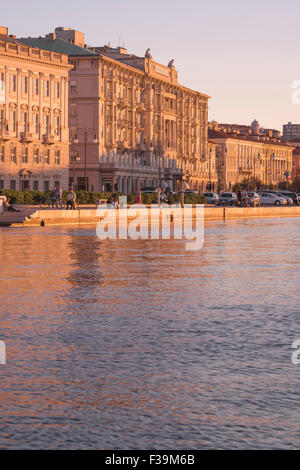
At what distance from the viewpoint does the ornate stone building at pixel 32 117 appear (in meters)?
96.8

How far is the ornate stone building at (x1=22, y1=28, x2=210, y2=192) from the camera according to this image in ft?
379

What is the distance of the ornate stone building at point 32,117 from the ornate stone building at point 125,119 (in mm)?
4115

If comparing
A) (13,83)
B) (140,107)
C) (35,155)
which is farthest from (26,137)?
(140,107)

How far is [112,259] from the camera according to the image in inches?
906

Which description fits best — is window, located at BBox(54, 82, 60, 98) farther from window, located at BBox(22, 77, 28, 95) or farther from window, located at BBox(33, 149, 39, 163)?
window, located at BBox(33, 149, 39, 163)

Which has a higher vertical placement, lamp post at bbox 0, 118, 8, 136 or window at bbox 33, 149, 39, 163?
lamp post at bbox 0, 118, 8, 136

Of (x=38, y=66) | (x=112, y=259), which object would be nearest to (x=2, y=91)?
(x=38, y=66)

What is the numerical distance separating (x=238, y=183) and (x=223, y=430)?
17082cm

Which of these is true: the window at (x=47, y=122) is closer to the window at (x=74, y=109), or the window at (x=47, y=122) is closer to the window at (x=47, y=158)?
the window at (x=47, y=158)

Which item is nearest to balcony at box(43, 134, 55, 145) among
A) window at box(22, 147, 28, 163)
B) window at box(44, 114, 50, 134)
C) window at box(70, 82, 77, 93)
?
window at box(44, 114, 50, 134)

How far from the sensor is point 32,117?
10238 cm

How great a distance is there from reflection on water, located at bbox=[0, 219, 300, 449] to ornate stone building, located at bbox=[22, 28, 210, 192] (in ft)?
277
